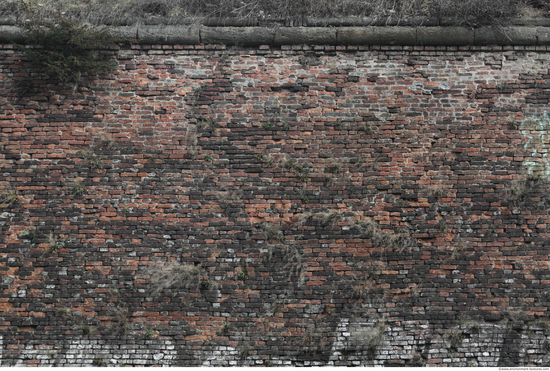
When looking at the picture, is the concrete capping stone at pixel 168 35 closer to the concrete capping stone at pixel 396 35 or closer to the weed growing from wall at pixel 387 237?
the concrete capping stone at pixel 396 35

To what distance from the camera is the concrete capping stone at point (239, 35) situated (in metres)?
5.23

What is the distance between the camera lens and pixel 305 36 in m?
5.23

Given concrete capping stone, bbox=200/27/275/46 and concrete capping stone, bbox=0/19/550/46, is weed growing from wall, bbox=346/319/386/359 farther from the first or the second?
concrete capping stone, bbox=200/27/275/46

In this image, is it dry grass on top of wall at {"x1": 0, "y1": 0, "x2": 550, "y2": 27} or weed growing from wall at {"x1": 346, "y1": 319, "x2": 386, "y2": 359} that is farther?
dry grass on top of wall at {"x1": 0, "y1": 0, "x2": 550, "y2": 27}

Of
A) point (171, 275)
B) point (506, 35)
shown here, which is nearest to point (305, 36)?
point (506, 35)

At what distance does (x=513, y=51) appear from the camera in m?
5.25

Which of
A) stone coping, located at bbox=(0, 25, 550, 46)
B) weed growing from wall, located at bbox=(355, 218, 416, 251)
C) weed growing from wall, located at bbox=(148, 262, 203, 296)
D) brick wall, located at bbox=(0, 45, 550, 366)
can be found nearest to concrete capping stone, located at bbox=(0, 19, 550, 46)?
stone coping, located at bbox=(0, 25, 550, 46)

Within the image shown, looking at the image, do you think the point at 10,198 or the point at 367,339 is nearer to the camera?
the point at 367,339

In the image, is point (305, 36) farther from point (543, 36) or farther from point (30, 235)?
point (30, 235)

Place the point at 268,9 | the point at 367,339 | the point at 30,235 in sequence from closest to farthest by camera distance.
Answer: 1. the point at 367,339
2. the point at 30,235
3. the point at 268,9

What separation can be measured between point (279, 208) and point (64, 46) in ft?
12.9

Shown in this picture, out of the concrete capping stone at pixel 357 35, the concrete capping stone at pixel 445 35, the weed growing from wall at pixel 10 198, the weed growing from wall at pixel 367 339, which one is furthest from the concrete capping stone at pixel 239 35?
the weed growing from wall at pixel 367 339

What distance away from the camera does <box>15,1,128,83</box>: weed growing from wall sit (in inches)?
196

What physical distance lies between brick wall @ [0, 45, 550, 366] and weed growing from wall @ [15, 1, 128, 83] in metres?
0.24
